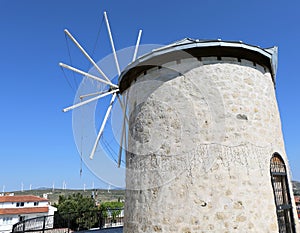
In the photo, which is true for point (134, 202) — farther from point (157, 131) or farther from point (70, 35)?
point (70, 35)

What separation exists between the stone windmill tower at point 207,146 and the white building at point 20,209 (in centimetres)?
2723

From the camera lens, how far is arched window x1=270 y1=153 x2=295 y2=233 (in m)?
4.98

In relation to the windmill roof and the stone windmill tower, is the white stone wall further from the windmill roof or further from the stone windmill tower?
the windmill roof

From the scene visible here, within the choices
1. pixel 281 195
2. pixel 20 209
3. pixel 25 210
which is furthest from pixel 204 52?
pixel 20 209

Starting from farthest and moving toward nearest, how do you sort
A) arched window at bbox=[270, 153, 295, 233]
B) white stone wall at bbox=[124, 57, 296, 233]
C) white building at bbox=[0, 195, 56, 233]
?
white building at bbox=[0, 195, 56, 233] < arched window at bbox=[270, 153, 295, 233] < white stone wall at bbox=[124, 57, 296, 233]

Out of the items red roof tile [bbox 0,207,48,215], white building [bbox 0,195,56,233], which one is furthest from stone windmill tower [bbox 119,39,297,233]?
red roof tile [bbox 0,207,48,215]

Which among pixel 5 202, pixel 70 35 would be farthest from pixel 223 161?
pixel 5 202

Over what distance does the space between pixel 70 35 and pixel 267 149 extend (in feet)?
22.5

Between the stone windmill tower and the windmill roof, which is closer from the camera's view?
the stone windmill tower

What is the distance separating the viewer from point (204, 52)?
Result: 532cm

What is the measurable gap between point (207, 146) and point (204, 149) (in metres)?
0.08

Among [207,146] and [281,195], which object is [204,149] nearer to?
[207,146]

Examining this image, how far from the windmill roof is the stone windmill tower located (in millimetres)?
22

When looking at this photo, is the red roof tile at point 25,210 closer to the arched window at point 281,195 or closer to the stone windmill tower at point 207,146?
the stone windmill tower at point 207,146
